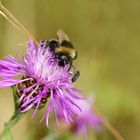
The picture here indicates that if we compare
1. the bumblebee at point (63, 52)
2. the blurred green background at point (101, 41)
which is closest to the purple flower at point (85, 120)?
the blurred green background at point (101, 41)

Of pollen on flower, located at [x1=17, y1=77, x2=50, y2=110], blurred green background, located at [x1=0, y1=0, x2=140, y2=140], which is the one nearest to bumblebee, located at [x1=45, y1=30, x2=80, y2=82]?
pollen on flower, located at [x1=17, y1=77, x2=50, y2=110]

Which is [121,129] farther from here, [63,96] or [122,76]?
[63,96]

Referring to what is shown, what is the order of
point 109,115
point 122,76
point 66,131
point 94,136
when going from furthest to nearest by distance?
point 122,76, point 109,115, point 94,136, point 66,131

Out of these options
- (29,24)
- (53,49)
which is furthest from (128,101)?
(53,49)

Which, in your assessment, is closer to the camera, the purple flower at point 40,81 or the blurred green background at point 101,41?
the purple flower at point 40,81

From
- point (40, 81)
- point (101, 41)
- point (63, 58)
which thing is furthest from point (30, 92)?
point (101, 41)

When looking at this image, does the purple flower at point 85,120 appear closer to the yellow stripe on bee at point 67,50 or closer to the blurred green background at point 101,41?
the blurred green background at point 101,41
